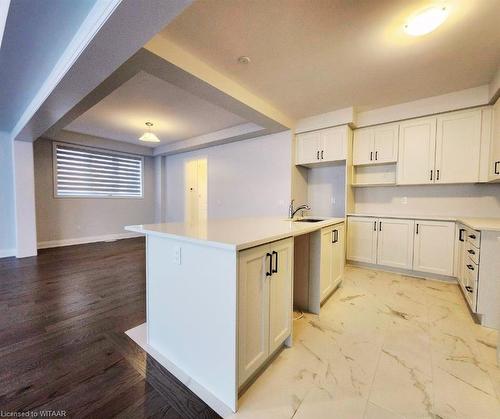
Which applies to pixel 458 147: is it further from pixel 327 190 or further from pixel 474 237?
pixel 327 190

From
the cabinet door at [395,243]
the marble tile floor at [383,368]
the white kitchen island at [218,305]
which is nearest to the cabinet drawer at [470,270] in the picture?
the marble tile floor at [383,368]

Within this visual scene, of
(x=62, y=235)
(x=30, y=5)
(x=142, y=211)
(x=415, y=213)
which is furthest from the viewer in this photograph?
(x=142, y=211)

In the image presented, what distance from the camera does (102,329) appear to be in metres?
1.98

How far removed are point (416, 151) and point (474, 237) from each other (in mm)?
1612

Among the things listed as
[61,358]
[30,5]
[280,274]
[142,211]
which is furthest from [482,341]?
[142,211]

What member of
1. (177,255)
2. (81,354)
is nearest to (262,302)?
(177,255)

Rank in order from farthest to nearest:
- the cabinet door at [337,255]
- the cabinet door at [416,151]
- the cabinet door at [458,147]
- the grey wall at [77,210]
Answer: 1. the grey wall at [77,210]
2. the cabinet door at [416,151]
3. the cabinet door at [458,147]
4. the cabinet door at [337,255]

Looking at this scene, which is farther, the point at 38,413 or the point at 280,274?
the point at 280,274

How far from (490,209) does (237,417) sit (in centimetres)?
393

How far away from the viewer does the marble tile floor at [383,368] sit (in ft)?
4.09

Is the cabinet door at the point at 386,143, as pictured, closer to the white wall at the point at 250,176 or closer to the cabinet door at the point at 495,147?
the cabinet door at the point at 495,147

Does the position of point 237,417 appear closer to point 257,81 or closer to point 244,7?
point 244,7

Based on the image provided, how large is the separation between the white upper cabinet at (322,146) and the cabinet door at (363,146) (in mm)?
296

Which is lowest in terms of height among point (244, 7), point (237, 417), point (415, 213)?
point (237, 417)
